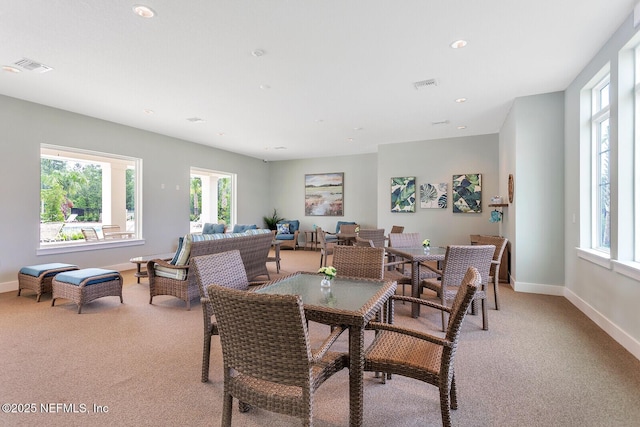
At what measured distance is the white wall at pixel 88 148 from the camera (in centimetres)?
489

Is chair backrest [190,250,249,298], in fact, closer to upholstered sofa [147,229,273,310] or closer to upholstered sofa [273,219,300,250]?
upholstered sofa [147,229,273,310]

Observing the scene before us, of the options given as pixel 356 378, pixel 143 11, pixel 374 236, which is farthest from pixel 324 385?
pixel 374 236

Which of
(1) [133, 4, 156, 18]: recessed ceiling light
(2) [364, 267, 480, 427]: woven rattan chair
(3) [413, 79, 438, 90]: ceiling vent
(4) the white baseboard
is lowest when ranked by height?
(4) the white baseboard

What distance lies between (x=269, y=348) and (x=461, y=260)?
2487mm

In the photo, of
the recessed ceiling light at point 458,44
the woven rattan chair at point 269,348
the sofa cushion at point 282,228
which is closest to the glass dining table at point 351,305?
the woven rattan chair at point 269,348

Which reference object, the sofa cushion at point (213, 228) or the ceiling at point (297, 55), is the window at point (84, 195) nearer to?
the ceiling at point (297, 55)

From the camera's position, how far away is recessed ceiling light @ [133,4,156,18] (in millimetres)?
2684

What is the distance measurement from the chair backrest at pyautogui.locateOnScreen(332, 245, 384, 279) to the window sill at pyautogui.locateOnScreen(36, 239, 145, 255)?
16.8 feet

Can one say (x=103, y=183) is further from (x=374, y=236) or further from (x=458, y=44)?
(x=458, y=44)

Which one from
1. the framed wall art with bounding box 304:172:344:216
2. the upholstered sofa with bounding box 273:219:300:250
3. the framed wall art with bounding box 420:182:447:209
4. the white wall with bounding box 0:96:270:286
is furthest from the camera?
the framed wall art with bounding box 304:172:344:216

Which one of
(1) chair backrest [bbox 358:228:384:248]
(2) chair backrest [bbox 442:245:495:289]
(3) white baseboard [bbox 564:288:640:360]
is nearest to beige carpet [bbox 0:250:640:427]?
(3) white baseboard [bbox 564:288:640:360]

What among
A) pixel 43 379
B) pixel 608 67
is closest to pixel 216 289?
pixel 43 379

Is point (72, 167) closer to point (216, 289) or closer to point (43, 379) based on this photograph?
point (43, 379)

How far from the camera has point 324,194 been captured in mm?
10242
